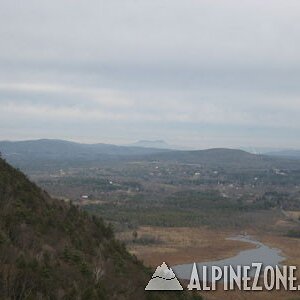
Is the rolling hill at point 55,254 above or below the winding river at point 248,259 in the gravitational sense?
above

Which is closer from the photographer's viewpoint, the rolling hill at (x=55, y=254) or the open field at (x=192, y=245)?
the rolling hill at (x=55, y=254)

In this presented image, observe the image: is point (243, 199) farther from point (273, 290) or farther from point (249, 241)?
point (273, 290)

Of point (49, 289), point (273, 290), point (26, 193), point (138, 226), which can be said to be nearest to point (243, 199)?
point (138, 226)

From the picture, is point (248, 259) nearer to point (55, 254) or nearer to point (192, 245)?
point (192, 245)

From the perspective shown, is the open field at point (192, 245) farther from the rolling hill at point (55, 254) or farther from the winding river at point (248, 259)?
the rolling hill at point (55, 254)

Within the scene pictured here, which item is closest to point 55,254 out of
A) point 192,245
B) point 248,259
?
point 248,259

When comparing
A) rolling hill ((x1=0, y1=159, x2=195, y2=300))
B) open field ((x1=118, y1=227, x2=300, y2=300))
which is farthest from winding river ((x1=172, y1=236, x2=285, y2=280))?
rolling hill ((x1=0, y1=159, x2=195, y2=300))

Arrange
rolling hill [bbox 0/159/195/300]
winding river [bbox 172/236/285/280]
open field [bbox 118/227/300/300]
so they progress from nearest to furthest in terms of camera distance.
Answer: rolling hill [bbox 0/159/195/300] → winding river [bbox 172/236/285/280] → open field [bbox 118/227/300/300]

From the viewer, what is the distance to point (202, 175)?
18875 cm

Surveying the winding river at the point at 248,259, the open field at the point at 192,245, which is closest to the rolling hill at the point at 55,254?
the winding river at the point at 248,259

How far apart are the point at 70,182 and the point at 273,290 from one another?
113 m

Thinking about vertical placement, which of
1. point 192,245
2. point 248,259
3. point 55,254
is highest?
point 55,254

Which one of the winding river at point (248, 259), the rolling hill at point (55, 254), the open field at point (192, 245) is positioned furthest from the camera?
the open field at point (192, 245)

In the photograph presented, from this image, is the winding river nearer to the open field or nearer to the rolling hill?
the open field
